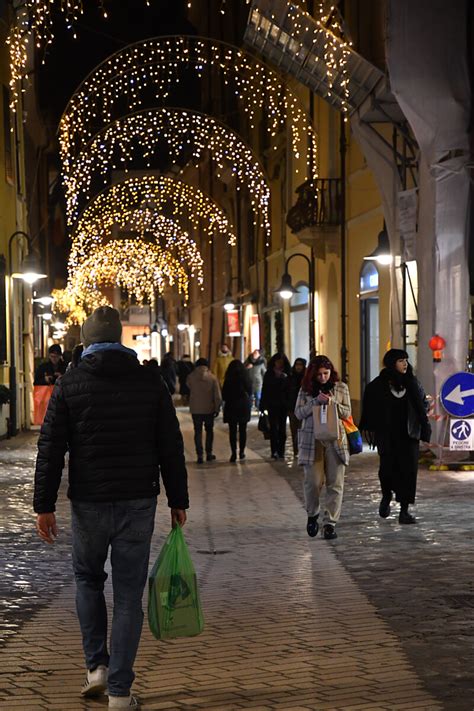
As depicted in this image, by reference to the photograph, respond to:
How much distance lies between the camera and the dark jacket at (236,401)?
75.0ft

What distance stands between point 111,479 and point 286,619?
264 cm

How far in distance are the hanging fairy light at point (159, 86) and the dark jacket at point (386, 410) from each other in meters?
7.05

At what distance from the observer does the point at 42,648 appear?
781 centimetres

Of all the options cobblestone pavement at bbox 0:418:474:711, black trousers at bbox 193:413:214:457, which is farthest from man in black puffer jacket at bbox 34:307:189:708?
black trousers at bbox 193:413:214:457

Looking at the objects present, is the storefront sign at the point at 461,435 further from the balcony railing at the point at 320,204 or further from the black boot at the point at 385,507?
the balcony railing at the point at 320,204

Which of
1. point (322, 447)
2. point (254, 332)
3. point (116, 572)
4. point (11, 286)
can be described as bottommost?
point (116, 572)

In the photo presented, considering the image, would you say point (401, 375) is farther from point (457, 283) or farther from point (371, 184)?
point (371, 184)

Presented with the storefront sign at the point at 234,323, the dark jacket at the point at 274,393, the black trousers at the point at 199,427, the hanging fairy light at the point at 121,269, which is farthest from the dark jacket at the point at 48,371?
the storefront sign at the point at 234,323

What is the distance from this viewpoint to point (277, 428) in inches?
904

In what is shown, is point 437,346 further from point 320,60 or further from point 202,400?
point 320,60

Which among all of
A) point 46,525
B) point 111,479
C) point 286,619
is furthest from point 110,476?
point 286,619

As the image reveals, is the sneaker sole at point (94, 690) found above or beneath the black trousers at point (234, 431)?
beneath

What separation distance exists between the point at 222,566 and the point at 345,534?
87.4 inches

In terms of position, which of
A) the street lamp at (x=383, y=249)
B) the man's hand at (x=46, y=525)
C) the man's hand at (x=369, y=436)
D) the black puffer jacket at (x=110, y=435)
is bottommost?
the man's hand at (x=369, y=436)
